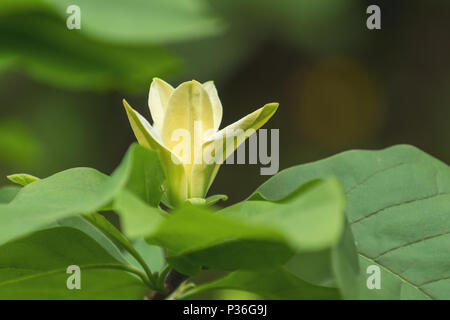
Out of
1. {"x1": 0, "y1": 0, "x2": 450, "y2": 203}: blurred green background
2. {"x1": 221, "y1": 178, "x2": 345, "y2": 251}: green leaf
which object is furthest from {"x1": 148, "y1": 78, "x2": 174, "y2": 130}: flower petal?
{"x1": 0, "y1": 0, "x2": 450, "y2": 203}: blurred green background

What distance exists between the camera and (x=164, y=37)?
2.43 feet

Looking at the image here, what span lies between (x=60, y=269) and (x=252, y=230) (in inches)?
10.6

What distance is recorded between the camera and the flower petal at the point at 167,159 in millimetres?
543

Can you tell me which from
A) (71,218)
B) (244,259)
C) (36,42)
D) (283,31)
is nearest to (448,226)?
(244,259)

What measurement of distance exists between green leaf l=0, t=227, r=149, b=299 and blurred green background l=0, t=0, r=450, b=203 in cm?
146

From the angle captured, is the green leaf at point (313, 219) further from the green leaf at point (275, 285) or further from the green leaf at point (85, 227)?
the green leaf at point (85, 227)

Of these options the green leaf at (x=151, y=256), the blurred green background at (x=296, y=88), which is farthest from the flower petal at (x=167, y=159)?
the blurred green background at (x=296, y=88)

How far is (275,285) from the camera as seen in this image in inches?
21.4

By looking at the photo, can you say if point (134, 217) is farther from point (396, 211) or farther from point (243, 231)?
point (396, 211)

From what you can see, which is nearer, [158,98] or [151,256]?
[158,98]

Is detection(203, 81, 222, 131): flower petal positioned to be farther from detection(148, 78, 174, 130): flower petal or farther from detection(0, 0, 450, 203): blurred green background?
detection(0, 0, 450, 203): blurred green background

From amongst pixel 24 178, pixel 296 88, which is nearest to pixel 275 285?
pixel 24 178
